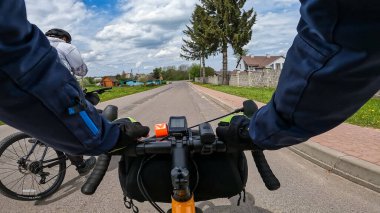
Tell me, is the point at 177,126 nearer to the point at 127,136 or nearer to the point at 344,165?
the point at 127,136

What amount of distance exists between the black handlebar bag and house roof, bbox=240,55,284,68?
83.4 meters

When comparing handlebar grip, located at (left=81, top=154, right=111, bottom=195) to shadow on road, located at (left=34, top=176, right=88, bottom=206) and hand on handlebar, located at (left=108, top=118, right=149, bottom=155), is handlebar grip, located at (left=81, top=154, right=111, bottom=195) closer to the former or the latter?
hand on handlebar, located at (left=108, top=118, right=149, bottom=155)

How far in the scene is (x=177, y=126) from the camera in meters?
1.35

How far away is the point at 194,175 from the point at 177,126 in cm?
Answer: 22

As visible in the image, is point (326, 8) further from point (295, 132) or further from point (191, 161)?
point (191, 161)

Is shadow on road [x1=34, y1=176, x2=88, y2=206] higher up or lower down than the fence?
higher up

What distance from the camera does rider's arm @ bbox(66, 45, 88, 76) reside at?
3.57 metres

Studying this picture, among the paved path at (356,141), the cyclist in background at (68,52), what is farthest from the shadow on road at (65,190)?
the paved path at (356,141)

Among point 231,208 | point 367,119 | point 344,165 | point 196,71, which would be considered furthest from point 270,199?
point 196,71

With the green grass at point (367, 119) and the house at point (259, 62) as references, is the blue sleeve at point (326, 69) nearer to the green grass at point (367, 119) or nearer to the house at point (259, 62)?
the green grass at point (367, 119)

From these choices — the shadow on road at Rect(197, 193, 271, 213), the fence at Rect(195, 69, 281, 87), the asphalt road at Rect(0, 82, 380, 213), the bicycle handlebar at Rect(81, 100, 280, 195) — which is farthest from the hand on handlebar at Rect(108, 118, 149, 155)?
the fence at Rect(195, 69, 281, 87)

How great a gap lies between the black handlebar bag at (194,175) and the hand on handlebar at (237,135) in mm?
124

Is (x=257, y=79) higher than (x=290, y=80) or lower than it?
lower

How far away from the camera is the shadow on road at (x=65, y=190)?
12.1ft
